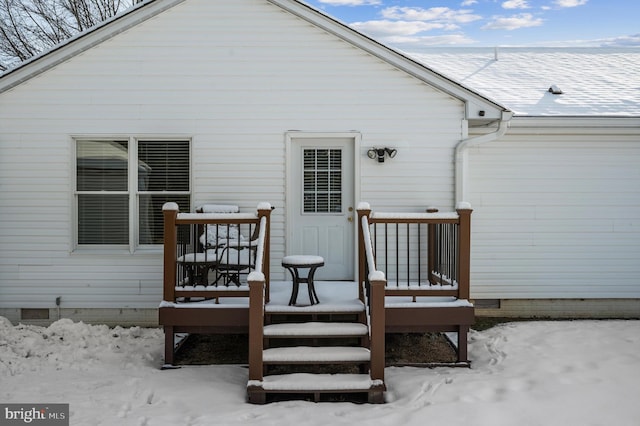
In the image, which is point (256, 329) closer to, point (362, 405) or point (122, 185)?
point (362, 405)

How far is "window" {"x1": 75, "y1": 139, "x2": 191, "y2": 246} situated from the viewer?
7105 millimetres

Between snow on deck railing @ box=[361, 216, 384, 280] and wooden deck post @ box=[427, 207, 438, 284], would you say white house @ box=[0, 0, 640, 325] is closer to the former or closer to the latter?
wooden deck post @ box=[427, 207, 438, 284]

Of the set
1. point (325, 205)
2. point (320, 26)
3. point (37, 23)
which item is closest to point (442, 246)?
point (325, 205)

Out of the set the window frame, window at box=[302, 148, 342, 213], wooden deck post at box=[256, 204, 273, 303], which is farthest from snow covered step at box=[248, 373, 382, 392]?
the window frame

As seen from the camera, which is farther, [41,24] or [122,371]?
[41,24]

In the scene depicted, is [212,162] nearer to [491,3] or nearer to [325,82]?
[325,82]

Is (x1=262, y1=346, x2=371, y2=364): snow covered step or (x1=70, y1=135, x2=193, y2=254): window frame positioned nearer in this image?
(x1=262, y1=346, x2=371, y2=364): snow covered step

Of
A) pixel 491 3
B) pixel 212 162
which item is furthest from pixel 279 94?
pixel 491 3

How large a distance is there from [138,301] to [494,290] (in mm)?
5076

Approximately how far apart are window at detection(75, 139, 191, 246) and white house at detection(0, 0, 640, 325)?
2 centimetres

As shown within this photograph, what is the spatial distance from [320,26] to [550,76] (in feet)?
14.9

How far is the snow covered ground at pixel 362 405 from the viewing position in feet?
13.7

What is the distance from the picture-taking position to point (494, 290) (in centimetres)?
777

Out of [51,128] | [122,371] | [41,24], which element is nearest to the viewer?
[122,371]
